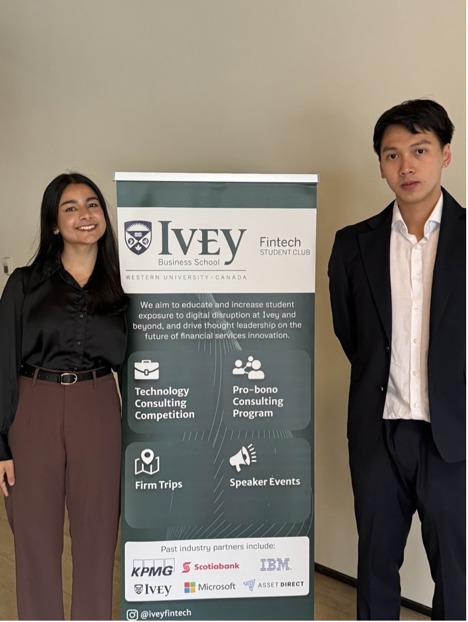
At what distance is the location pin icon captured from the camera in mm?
2693

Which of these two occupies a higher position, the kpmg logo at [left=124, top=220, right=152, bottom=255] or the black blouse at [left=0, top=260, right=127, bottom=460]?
the kpmg logo at [left=124, top=220, right=152, bottom=255]

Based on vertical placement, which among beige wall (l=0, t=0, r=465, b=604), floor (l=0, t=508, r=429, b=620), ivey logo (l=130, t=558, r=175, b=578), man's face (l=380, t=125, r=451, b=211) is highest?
beige wall (l=0, t=0, r=465, b=604)

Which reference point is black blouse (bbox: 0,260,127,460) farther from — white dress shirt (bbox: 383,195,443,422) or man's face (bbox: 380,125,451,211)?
man's face (bbox: 380,125,451,211)

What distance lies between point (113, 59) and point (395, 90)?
6.03 feet

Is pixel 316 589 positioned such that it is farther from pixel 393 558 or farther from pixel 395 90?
pixel 395 90

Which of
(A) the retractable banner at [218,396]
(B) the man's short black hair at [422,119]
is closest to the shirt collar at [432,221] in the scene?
(B) the man's short black hair at [422,119]

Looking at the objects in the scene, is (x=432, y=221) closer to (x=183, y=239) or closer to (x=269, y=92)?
(x=183, y=239)

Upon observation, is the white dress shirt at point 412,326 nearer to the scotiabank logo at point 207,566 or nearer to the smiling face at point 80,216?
the scotiabank logo at point 207,566

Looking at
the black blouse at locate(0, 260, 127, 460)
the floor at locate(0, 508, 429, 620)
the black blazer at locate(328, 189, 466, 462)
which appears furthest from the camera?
the floor at locate(0, 508, 429, 620)

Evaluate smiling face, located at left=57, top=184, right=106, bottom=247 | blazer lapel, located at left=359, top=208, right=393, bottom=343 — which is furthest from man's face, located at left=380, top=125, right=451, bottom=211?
smiling face, located at left=57, top=184, right=106, bottom=247

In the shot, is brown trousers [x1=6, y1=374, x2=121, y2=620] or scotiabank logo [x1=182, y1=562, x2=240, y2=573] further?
scotiabank logo [x1=182, y1=562, x2=240, y2=573]

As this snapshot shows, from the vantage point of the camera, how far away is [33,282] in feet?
8.42

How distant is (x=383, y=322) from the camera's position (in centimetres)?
241

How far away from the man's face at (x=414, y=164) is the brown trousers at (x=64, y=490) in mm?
1161
